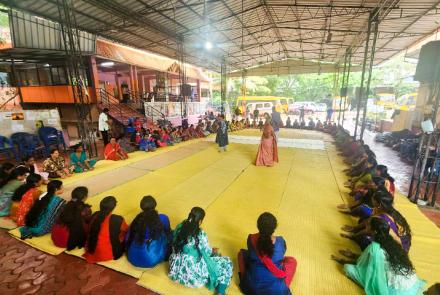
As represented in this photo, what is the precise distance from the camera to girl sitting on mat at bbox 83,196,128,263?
2.50 metres

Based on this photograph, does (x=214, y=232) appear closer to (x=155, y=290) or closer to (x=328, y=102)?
(x=155, y=290)

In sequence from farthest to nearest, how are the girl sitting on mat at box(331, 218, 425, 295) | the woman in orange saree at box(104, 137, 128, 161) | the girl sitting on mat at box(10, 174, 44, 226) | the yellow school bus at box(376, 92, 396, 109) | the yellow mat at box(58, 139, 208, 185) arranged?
the yellow school bus at box(376, 92, 396, 109) < the woman in orange saree at box(104, 137, 128, 161) < the yellow mat at box(58, 139, 208, 185) < the girl sitting on mat at box(10, 174, 44, 226) < the girl sitting on mat at box(331, 218, 425, 295)

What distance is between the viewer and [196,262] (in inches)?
87.1

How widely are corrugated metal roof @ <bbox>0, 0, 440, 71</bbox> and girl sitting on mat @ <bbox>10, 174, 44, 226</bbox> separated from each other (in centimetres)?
640

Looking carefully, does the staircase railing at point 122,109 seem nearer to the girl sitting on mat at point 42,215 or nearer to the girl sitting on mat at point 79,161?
the girl sitting on mat at point 79,161

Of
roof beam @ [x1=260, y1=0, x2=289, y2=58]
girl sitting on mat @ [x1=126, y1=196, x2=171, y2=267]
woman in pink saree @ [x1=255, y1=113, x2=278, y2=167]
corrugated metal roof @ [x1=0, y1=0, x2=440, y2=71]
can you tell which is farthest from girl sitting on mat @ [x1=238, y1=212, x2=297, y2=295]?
roof beam @ [x1=260, y1=0, x2=289, y2=58]

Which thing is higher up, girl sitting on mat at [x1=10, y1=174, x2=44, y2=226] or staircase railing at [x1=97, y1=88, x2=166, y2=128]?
staircase railing at [x1=97, y1=88, x2=166, y2=128]

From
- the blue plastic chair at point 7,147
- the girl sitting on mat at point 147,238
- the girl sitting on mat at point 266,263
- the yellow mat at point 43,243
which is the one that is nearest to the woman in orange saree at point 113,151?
the blue plastic chair at point 7,147

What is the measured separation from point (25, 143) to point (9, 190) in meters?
5.08

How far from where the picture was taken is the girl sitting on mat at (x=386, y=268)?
76.6 inches

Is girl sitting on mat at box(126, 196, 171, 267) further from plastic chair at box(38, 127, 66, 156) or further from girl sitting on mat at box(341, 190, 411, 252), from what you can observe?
plastic chair at box(38, 127, 66, 156)

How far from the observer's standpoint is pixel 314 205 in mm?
3984

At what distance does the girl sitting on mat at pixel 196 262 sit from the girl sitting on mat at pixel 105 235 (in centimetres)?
82

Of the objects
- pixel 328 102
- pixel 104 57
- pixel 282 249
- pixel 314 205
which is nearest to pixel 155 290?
pixel 282 249
